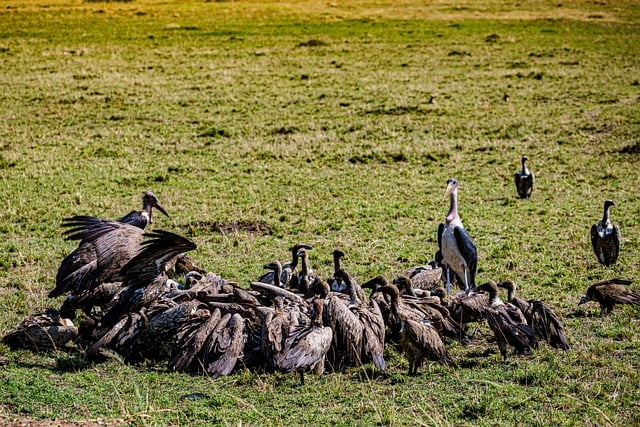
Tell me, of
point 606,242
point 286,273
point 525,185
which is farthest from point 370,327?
point 525,185

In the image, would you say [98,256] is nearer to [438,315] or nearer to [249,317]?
[249,317]

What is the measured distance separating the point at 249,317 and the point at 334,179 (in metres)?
7.52

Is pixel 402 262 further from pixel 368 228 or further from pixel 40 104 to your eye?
pixel 40 104

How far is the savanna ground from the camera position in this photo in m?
6.66

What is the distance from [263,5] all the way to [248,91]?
3142 centimetres

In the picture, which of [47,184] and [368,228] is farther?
[47,184]

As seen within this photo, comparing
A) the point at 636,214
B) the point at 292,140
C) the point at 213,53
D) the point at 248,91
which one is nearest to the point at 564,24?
the point at 213,53

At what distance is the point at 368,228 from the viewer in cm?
1216

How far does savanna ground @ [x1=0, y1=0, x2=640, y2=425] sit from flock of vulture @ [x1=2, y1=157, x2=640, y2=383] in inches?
8.1

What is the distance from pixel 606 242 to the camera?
1052cm

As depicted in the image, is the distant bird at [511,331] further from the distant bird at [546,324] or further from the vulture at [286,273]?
the vulture at [286,273]

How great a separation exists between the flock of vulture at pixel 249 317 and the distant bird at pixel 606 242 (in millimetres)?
1672

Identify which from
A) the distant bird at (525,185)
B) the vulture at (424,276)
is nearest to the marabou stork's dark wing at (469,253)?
the vulture at (424,276)

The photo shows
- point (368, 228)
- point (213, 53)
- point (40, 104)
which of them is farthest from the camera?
point (213, 53)
